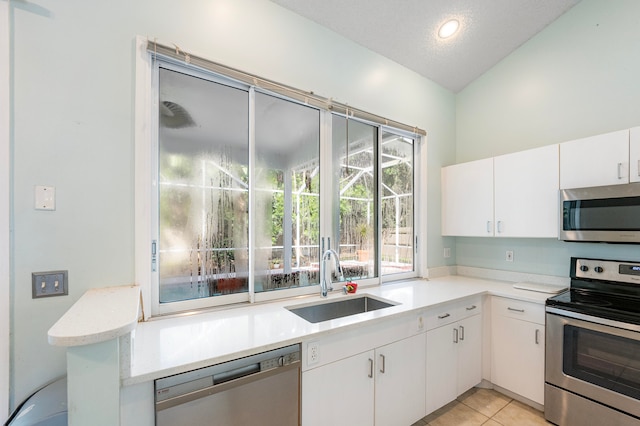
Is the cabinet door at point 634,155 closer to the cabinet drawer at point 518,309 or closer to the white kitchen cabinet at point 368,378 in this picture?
the cabinet drawer at point 518,309

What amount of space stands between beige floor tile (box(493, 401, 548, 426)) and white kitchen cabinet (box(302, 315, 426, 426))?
67 centimetres

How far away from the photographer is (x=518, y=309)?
2117mm

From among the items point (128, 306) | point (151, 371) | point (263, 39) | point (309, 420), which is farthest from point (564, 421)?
point (263, 39)

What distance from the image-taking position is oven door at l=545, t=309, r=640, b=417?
158 cm

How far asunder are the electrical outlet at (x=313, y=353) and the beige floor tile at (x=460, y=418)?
1.24 m

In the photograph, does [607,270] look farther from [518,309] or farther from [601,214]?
[518,309]

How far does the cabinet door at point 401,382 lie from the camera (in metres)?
1.62

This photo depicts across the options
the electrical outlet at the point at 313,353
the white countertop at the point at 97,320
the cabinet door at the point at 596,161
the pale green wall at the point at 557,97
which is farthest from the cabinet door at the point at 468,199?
the white countertop at the point at 97,320

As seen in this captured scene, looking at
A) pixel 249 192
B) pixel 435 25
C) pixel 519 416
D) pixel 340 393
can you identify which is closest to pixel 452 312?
pixel 519 416

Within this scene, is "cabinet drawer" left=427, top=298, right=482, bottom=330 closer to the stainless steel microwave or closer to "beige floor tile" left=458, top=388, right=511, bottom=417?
"beige floor tile" left=458, top=388, right=511, bottom=417

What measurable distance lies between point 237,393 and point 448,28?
9.54 ft

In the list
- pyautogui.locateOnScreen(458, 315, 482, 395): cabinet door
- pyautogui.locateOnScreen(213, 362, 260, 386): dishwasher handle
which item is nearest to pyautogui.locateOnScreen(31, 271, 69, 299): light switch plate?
pyautogui.locateOnScreen(213, 362, 260, 386): dishwasher handle

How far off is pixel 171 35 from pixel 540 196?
291 cm

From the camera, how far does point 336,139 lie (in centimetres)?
228
